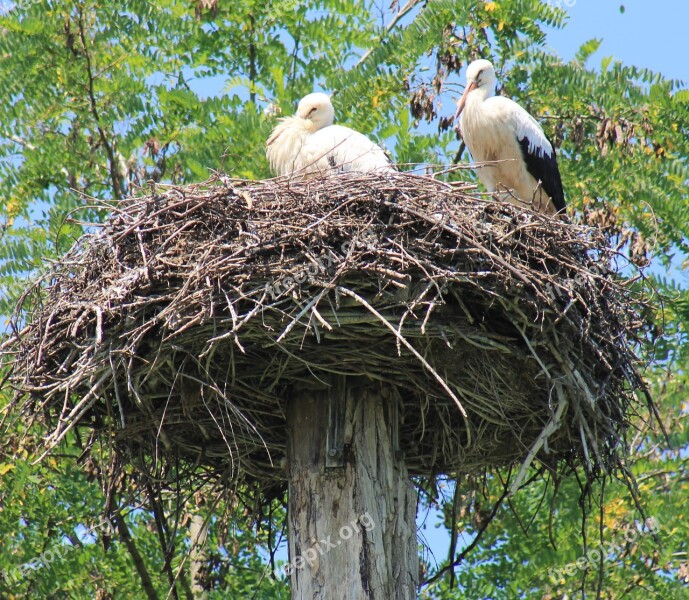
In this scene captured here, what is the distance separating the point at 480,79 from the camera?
8.36m

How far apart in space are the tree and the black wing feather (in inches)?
20.1

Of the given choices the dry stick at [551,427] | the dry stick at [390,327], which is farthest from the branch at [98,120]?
the dry stick at [551,427]

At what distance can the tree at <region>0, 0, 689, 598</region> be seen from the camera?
8617 mm

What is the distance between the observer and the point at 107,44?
10.9m

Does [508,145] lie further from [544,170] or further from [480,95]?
[480,95]

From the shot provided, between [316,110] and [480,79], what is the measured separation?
125 cm

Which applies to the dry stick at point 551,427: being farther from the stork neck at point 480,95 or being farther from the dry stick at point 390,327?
the stork neck at point 480,95

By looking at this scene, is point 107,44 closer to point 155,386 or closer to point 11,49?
point 11,49

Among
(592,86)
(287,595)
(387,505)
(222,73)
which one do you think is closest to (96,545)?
(287,595)

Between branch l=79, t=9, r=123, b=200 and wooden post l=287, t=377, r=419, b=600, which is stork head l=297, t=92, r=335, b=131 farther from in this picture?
wooden post l=287, t=377, r=419, b=600

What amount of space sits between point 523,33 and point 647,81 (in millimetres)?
1241

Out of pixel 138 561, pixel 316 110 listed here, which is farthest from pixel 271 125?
pixel 138 561

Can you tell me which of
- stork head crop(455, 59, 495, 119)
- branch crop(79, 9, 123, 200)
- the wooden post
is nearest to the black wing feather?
stork head crop(455, 59, 495, 119)

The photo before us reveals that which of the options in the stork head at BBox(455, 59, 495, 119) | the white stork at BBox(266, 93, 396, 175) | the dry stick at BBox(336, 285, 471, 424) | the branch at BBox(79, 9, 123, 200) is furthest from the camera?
the branch at BBox(79, 9, 123, 200)
